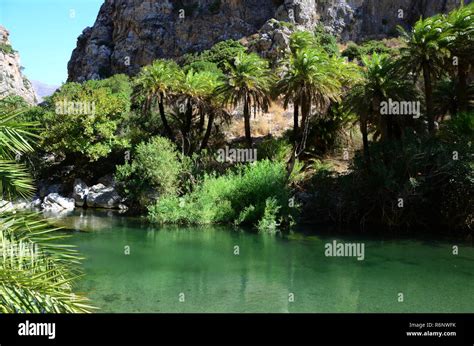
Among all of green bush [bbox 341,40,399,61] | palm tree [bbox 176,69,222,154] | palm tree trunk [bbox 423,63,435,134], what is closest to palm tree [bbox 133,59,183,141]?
palm tree [bbox 176,69,222,154]

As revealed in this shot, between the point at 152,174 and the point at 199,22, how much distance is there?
39.2 meters

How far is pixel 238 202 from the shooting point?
78.4 feet

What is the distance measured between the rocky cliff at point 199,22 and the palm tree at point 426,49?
3342cm

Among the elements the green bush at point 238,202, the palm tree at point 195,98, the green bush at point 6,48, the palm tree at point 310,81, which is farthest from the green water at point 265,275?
the green bush at point 6,48

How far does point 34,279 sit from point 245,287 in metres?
8.96

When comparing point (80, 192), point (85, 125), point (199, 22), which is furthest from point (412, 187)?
point (199, 22)

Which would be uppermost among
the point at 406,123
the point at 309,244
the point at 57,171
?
the point at 406,123

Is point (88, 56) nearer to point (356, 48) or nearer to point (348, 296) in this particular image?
point (356, 48)

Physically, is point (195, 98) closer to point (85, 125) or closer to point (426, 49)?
point (85, 125)

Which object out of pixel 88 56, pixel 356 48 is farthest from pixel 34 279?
pixel 88 56

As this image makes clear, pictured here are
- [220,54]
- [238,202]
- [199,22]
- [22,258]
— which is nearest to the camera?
[22,258]

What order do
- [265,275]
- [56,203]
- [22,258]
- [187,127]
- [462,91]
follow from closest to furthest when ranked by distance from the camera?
1. [22,258]
2. [265,275]
3. [462,91]
4. [56,203]
5. [187,127]

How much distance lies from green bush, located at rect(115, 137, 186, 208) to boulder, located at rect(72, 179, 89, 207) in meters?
4.43
